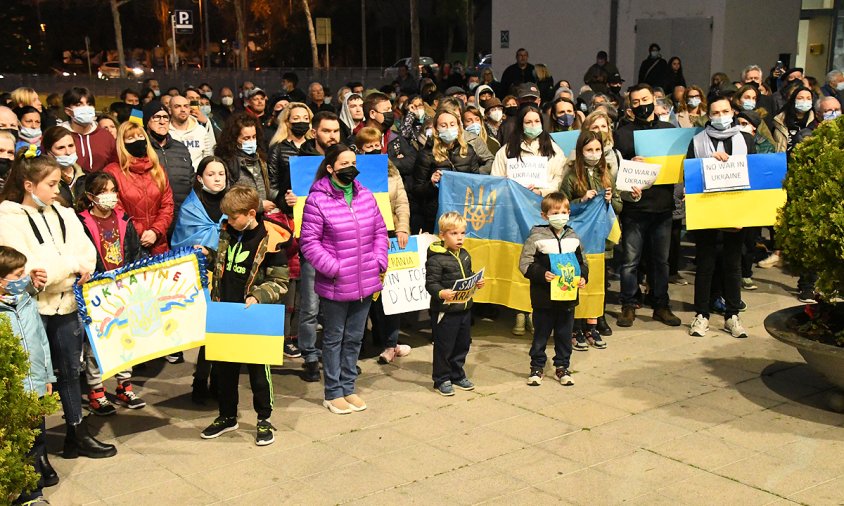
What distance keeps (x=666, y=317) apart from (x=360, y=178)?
3498 millimetres

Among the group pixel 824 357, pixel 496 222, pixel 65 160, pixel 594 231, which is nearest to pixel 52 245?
pixel 65 160

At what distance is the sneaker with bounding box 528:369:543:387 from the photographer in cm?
883

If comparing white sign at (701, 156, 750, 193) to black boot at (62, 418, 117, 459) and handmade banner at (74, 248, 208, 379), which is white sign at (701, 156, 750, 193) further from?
black boot at (62, 418, 117, 459)

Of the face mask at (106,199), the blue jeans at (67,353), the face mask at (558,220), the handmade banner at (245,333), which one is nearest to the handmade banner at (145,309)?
the blue jeans at (67,353)

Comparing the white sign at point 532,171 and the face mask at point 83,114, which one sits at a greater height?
the face mask at point 83,114

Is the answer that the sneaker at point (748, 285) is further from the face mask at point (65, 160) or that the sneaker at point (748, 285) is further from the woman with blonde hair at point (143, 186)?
the face mask at point (65, 160)

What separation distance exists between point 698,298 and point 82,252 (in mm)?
5889

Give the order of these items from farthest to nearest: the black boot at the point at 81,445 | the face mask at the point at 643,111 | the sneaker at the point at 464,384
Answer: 1. the face mask at the point at 643,111
2. the sneaker at the point at 464,384
3. the black boot at the point at 81,445

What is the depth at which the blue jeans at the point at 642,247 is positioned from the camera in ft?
34.9

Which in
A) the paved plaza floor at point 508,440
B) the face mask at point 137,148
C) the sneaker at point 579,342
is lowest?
the paved plaza floor at point 508,440

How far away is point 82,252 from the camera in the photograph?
716cm

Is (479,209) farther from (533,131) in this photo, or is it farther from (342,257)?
(342,257)

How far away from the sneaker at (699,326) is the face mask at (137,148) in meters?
5.34

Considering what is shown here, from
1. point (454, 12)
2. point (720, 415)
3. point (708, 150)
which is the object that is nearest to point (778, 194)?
point (708, 150)
